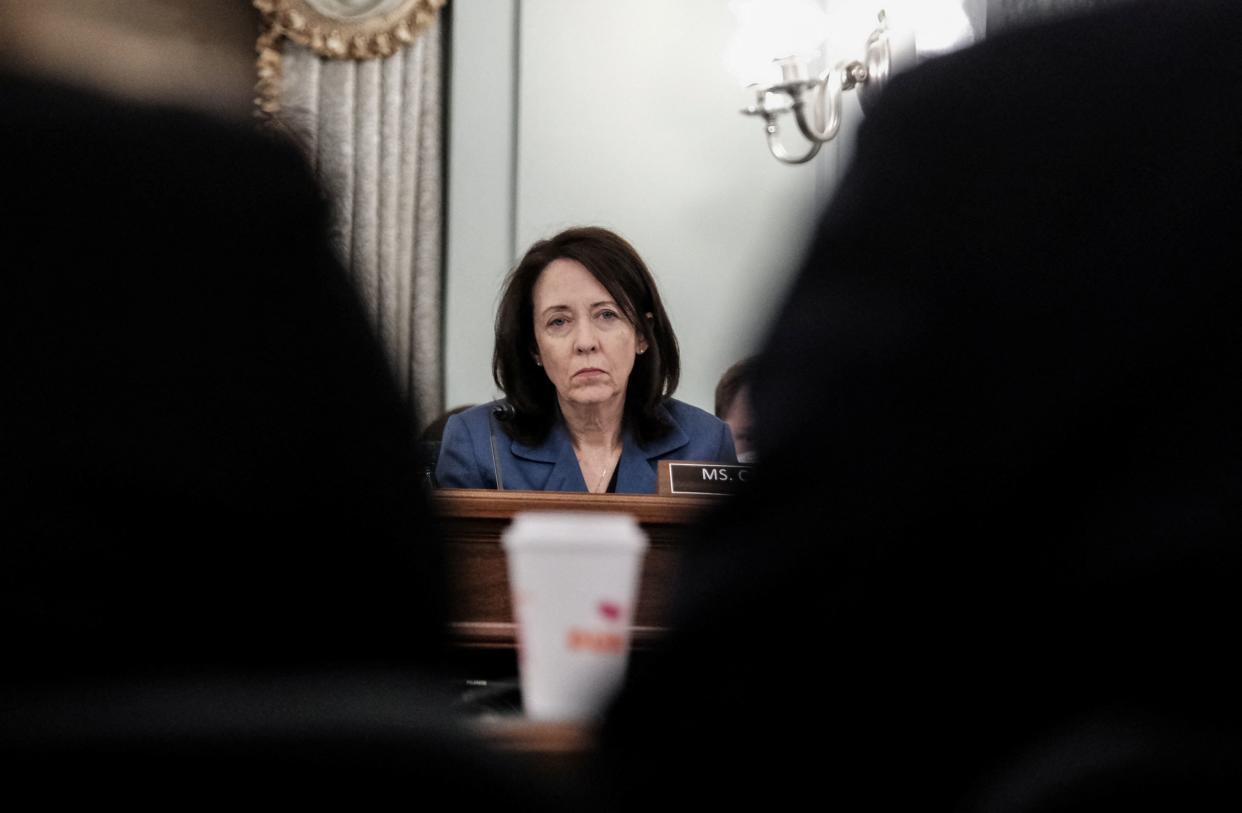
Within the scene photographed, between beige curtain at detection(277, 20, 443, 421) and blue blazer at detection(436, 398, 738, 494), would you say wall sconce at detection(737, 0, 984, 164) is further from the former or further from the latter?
beige curtain at detection(277, 20, 443, 421)

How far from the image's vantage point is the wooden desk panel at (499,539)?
5.76 feet

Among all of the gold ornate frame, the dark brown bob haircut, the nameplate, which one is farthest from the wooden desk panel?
the gold ornate frame

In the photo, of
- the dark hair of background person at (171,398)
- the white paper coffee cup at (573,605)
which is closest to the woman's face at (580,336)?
the white paper coffee cup at (573,605)

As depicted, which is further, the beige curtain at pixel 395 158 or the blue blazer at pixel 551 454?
the beige curtain at pixel 395 158

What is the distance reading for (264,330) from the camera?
26.7 inches

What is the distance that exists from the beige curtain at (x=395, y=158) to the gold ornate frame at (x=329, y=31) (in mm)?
32

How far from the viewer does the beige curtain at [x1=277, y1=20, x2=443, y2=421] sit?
14.7 feet

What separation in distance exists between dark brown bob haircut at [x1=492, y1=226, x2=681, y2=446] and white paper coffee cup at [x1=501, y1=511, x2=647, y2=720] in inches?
83.6

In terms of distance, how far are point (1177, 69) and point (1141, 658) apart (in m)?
0.30

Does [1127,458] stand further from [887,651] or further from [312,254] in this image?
[312,254]

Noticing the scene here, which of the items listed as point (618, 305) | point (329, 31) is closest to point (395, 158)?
point (329, 31)

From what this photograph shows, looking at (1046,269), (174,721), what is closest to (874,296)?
(1046,269)

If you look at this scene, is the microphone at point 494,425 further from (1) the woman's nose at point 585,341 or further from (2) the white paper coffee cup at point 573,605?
(2) the white paper coffee cup at point 573,605

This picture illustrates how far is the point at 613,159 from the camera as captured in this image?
466cm
